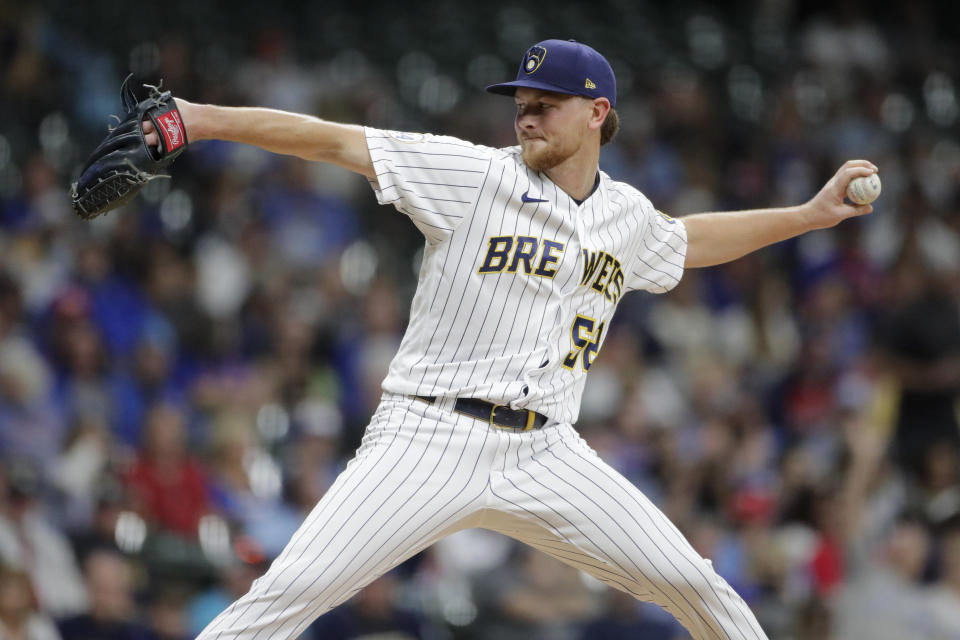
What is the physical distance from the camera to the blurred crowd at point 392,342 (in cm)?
646

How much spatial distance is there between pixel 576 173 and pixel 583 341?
52 centimetres

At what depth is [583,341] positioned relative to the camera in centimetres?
390

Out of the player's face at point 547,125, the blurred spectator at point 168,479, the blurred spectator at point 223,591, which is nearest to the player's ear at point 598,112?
the player's face at point 547,125

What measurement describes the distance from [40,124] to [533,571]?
14.4ft

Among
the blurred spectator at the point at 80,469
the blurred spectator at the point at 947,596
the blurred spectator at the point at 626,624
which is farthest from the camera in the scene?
the blurred spectator at the point at 947,596

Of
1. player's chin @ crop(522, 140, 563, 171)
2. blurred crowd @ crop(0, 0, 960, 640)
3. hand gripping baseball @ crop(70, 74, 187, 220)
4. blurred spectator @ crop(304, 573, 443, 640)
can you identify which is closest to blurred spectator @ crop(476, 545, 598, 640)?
blurred crowd @ crop(0, 0, 960, 640)

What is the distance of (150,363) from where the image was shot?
7.15 metres

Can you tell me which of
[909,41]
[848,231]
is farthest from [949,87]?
[848,231]

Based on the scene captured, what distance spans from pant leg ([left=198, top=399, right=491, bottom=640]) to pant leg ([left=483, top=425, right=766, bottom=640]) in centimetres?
14

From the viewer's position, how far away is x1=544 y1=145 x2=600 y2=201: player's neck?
3904 mm

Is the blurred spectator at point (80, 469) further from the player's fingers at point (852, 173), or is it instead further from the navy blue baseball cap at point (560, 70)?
the player's fingers at point (852, 173)

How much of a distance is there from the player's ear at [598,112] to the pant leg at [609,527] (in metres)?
0.96

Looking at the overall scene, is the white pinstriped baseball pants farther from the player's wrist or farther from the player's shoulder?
the player's wrist

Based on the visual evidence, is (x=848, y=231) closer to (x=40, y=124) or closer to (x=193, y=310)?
(x=193, y=310)
